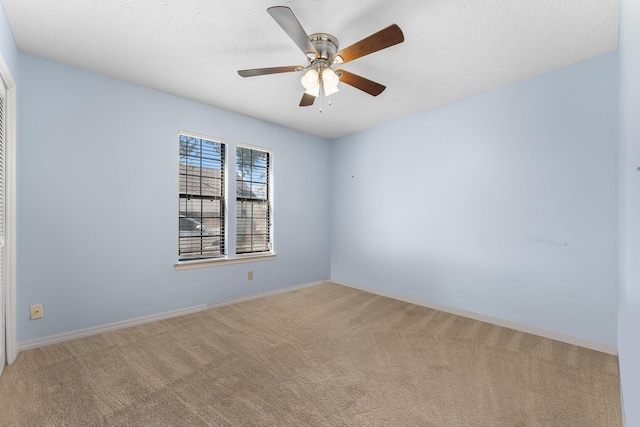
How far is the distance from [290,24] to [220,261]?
9.14ft

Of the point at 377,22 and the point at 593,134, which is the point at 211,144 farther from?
the point at 593,134

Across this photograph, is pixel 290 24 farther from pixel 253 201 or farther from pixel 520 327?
pixel 520 327

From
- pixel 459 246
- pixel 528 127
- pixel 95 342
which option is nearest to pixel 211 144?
pixel 95 342

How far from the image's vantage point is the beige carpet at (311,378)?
1635 mm

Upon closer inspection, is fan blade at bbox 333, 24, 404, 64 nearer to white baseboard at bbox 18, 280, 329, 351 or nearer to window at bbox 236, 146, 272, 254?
window at bbox 236, 146, 272, 254

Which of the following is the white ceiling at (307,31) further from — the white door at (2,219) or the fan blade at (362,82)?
the white door at (2,219)

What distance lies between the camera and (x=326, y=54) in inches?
86.4

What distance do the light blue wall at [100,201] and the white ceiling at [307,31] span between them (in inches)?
11.3

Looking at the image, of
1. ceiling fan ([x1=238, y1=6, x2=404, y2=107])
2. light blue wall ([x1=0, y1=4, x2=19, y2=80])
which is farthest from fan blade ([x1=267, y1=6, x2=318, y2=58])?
light blue wall ([x1=0, y1=4, x2=19, y2=80])

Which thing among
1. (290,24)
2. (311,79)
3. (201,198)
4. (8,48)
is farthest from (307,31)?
(201,198)

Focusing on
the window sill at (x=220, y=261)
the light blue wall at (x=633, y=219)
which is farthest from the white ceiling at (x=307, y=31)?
the window sill at (x=220, y=261)

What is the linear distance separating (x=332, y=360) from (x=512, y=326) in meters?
1.97

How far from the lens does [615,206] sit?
2.35m

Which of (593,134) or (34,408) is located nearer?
(34,408)
